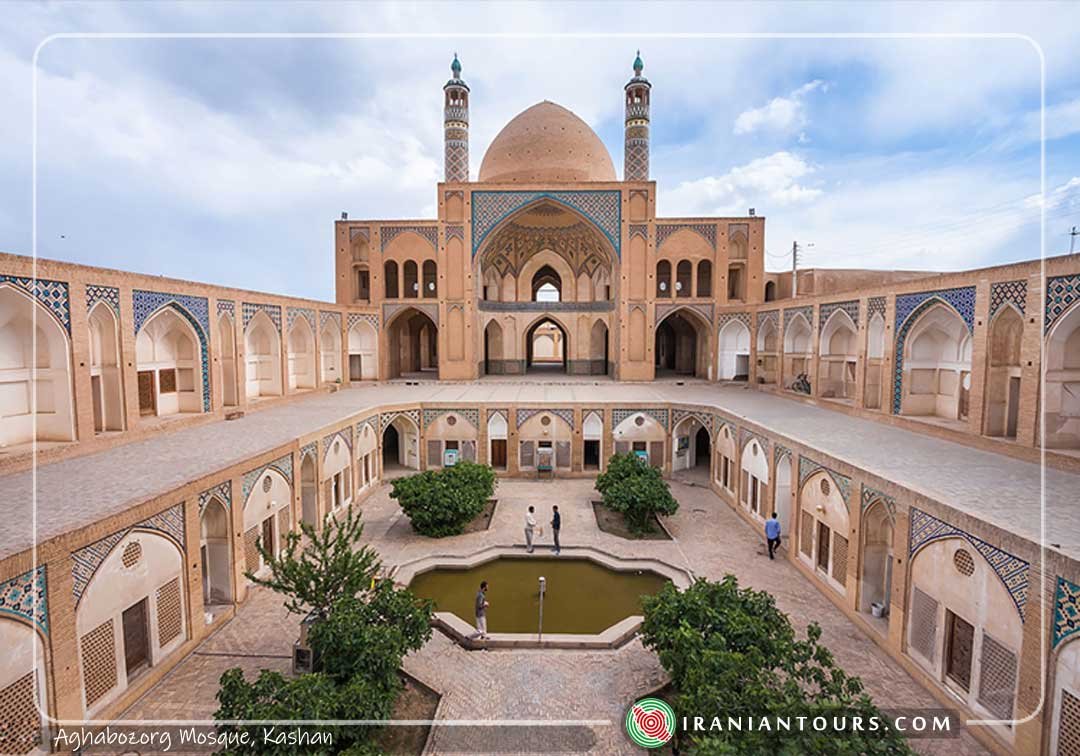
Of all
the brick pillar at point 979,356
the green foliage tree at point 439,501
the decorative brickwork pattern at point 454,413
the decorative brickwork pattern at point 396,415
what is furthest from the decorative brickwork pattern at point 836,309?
the decorative brickwork pattern at point 396,415

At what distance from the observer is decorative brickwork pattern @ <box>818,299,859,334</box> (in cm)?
899

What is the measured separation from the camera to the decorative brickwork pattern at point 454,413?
10.3m

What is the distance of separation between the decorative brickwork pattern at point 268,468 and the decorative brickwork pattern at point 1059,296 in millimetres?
8684

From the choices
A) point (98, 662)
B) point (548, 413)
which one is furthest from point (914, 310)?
point (98, 662)

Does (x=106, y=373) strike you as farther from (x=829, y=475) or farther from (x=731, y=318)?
(x=731, y=318)

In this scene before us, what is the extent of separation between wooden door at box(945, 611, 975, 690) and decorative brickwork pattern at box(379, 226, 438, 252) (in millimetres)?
13633

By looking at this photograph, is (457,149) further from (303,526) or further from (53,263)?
(303,526)

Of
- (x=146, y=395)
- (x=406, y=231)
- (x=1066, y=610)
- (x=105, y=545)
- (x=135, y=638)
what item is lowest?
(x=135, y=638)

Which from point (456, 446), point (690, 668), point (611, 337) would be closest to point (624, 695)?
point (690, 668)

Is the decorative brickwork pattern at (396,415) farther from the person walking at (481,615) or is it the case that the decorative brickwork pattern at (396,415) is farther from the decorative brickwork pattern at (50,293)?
the person walking at (481,615)

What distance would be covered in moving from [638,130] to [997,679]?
53.7ft

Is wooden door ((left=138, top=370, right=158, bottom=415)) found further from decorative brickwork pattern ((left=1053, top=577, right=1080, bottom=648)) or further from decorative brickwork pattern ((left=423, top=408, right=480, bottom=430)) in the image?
decorative brickwork pattern ((left=1053, top=577, right=1080, bottom=648))

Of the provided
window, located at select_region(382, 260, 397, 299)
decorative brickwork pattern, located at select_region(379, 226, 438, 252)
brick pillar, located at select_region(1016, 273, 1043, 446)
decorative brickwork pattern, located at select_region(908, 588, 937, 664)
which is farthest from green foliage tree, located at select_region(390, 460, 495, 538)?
decorative brickwork pattern, located at select_region(379, 226, 438, 252)

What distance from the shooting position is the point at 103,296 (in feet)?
20.7
